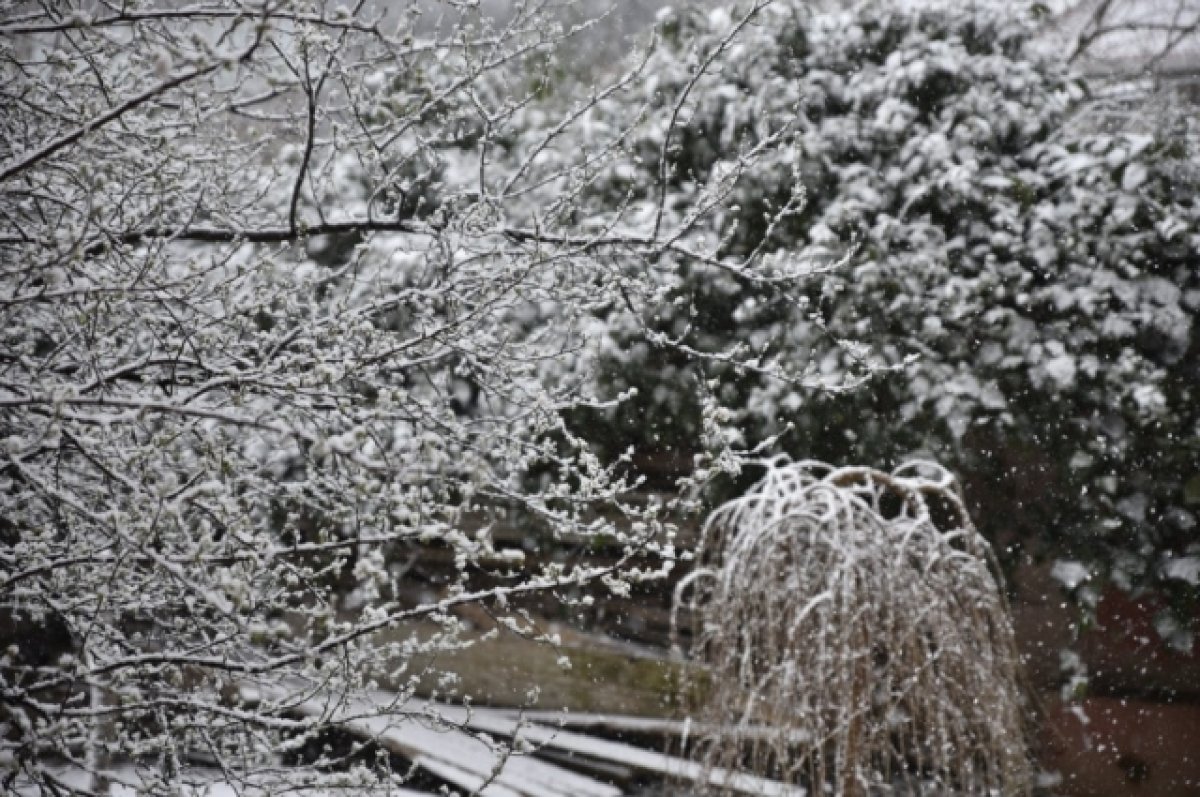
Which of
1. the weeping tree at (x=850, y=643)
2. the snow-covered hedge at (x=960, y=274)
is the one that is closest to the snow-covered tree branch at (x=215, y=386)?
the weeping tree at (x=850, y=643)

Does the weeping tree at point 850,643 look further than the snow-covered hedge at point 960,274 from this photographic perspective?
No

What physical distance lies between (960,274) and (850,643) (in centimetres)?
250

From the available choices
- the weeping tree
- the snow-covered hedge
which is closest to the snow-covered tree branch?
the weeping tree

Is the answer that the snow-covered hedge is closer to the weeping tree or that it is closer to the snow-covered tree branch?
the weeping tree

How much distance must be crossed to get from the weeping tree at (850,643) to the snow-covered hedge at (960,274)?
1100mm

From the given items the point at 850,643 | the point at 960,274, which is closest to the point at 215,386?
the point at 850,643

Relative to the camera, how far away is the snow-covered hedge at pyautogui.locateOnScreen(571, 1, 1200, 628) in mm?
4117

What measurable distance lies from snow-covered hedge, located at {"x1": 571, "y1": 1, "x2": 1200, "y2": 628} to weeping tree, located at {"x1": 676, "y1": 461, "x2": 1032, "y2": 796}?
3.61 ft

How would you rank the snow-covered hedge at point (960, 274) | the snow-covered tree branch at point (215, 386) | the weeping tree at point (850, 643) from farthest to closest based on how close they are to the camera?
1. the snow-covered hedge at point (960, 274)
2. the weeping tree at point (850, 643)
3. the snow-covered tree branch at point (215, 386)

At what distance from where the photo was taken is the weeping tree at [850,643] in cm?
265

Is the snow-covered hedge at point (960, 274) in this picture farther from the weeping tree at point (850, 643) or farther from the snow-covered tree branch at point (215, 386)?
the snow-covered tree branch at point (215, 386)

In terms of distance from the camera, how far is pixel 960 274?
4.54 metres

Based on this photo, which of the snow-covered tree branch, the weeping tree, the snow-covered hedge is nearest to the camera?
the snow-covered tree branch

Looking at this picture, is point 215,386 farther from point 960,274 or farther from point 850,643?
point 960,274
